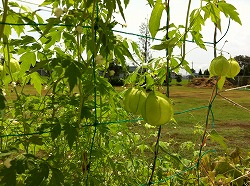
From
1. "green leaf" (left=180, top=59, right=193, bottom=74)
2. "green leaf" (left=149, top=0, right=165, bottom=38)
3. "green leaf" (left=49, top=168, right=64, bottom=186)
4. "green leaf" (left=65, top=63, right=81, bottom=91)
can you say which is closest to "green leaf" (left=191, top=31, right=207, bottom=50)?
"green leaf" (left=180, top=59, right=193, bottom=74)

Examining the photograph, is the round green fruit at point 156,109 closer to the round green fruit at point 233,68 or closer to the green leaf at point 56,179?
the green leaf at point 56,179

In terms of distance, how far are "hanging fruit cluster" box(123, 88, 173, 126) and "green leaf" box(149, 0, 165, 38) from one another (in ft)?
0.80

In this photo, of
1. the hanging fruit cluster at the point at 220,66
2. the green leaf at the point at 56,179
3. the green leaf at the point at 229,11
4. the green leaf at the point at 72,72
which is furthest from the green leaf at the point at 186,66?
the green leaf at the point at 56,179

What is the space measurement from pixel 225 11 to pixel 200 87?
96.1 feet

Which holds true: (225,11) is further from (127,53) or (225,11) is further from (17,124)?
(17,124)

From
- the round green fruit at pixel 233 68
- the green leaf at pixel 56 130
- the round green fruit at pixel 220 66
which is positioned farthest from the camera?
the round green fruit at pixel 233 68

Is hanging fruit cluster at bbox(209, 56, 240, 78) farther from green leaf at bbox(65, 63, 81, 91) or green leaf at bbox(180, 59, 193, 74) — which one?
green leaf at bbox(65, 63, 81, 91)

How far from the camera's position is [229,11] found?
56.6 inches

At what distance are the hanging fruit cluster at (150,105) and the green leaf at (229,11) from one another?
47 cm

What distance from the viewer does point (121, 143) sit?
1.79m

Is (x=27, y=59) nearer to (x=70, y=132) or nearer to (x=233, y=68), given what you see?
(x=70, y=132)

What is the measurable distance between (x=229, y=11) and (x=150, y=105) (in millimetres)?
545

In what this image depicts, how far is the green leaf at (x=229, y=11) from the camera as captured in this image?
55.8 inches

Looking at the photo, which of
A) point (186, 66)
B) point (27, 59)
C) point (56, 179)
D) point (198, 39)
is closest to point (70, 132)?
point (56, 179)
